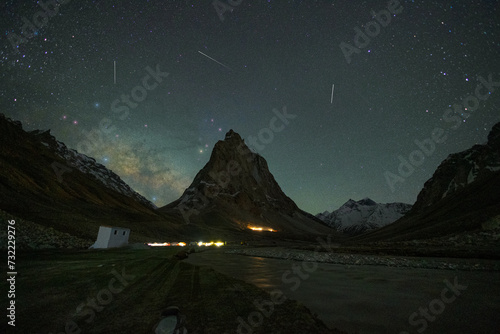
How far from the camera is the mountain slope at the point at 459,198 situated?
77375 mm

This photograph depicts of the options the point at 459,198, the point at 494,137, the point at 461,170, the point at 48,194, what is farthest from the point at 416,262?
A: the point at 461,170

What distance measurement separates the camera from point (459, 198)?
363 ft

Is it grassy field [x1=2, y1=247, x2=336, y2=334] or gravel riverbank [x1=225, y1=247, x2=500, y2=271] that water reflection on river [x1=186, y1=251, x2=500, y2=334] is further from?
gravel riverbank [x1=225, y1=247, x2=500, y2=271]

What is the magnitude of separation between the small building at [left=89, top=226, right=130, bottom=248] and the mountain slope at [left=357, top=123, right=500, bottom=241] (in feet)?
298

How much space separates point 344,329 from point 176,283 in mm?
8176

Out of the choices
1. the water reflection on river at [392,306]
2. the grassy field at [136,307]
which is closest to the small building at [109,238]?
the grassy field at [136,307]

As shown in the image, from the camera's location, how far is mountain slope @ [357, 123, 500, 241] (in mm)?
77375

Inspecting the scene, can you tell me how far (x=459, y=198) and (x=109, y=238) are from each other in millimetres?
145120


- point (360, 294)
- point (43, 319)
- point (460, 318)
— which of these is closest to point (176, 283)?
point (43, 319)

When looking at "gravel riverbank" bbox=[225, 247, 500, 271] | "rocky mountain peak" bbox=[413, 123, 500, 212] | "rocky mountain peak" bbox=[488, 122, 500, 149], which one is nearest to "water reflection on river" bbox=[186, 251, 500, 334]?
"gravel riverbank" bbox=[225, 247, 500, 271]

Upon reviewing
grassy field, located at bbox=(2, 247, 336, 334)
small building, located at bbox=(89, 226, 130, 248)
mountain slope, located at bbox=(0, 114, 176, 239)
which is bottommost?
small building, located at bbox=(89, 226, 130, 248)

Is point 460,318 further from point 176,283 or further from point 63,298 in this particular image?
point 63,298

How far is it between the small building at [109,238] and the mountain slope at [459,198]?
298 ft

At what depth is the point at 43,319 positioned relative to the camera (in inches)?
244
